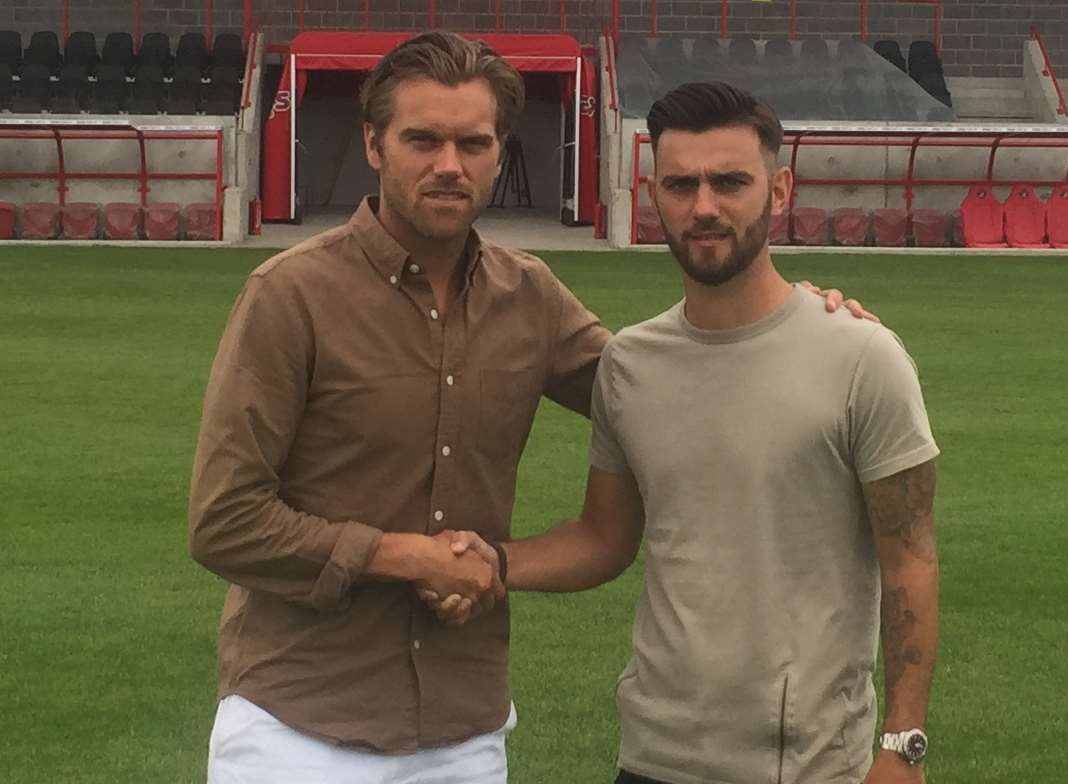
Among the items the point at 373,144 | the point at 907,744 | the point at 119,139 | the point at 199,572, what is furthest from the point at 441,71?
the point at 119,139

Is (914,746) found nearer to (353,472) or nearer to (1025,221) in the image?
Answer: (353,472)

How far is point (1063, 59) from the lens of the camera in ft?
121

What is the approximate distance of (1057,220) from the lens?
96.4 ft

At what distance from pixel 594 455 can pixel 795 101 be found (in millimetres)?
29355

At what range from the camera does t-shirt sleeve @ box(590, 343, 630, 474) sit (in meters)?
3.81

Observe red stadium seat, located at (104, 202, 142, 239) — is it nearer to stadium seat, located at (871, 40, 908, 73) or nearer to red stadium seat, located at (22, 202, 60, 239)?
red stadium seat, located at (22, 202, 60, 239)

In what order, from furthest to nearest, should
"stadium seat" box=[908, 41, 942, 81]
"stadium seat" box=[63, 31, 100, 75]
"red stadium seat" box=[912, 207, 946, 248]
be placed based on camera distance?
1. "stadium seat" box=[908, 41, 942, 81]
2. "stadium seat" box=[63, 31, 100, 75]
3. "red stadium seat" box=[912, 207, 946, 248]

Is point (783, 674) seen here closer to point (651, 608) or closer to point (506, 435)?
point (651, 608)

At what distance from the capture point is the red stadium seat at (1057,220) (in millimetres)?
29234

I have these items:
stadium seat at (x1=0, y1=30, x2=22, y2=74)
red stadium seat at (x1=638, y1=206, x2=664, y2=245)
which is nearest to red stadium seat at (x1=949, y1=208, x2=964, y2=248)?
red stadium seat at (x1=638, y1=206, x2=664, y2=245)

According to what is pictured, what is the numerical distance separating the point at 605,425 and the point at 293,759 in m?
0.82

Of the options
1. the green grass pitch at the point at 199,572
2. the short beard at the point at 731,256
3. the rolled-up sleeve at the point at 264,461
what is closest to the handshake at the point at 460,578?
the rolled-up sleeve at the point at 264,461

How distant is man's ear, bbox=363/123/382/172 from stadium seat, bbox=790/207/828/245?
2601 cm

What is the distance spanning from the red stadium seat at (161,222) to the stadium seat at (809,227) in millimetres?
8588
